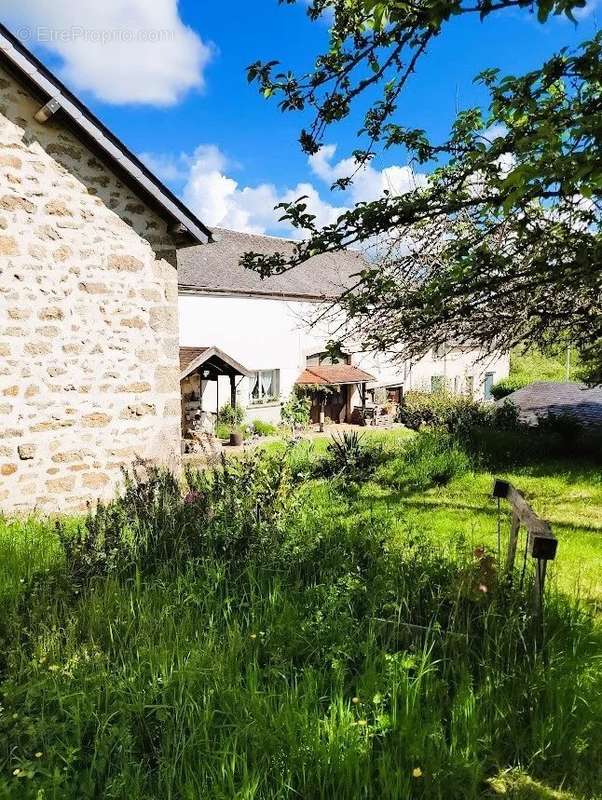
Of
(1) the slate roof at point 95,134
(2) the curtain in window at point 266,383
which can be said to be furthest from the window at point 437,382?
(1) the slate roof at point 95,134

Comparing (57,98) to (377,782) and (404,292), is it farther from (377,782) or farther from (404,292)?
(377,782)

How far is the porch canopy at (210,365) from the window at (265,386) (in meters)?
1.96

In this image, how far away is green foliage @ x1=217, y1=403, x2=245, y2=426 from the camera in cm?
2017

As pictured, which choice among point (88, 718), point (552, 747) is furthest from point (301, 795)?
point (552, 747)

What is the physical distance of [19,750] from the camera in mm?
2539

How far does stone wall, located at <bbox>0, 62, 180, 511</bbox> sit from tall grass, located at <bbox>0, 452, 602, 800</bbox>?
295 cm

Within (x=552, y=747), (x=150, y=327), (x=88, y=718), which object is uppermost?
(x=150, y=327)

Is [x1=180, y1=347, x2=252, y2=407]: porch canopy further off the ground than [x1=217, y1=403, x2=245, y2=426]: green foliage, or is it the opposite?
[x1=180, y1=347, x2=252, y2=407]: porch canopy

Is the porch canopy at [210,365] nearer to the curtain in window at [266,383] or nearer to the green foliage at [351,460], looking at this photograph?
the curtain in window at [266,383]

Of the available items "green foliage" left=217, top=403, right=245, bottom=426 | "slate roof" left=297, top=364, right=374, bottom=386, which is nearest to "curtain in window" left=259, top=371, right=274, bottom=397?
"slate roof" left=297, top=364, right=374, bottom=386

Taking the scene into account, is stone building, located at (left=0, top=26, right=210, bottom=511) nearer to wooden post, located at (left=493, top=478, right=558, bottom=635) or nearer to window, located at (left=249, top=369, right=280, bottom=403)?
wooden post, located at (left=493, top=478, right=558, bottom=635)

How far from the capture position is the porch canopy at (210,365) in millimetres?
17547

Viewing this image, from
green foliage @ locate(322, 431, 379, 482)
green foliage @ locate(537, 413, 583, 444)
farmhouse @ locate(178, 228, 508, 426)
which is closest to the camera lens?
green foliage @ locate(322, 431, 379, 482)

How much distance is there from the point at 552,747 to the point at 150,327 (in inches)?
269
